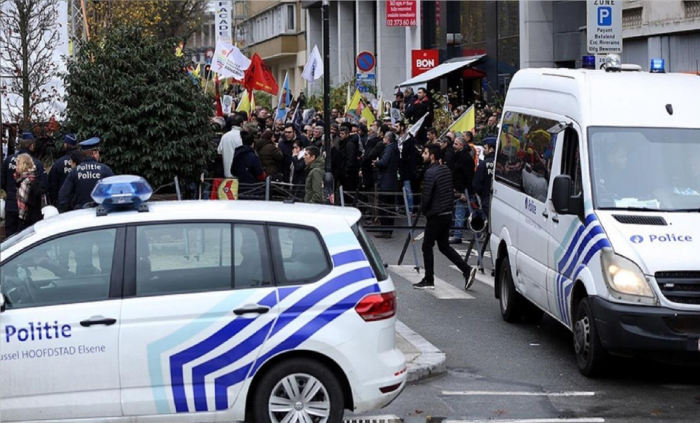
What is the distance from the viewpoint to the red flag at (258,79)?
95.9 feet

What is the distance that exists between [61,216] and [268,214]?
1406mm

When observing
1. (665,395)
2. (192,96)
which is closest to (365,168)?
(192,96)

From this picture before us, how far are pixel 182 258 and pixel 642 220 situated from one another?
13.2 ft

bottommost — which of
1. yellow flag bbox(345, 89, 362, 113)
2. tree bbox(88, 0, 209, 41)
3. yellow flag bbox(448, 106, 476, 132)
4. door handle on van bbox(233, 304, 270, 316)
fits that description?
door handle on van bbox(233, 304, 270, 316)

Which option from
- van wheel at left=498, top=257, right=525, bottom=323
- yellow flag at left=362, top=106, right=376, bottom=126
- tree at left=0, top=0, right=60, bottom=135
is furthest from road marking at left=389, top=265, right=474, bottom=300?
tree at left=0, top=0, right=60, bottom=135

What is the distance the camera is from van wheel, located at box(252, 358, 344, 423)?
748 centimetres

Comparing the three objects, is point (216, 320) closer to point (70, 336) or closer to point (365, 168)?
point (70, 336)

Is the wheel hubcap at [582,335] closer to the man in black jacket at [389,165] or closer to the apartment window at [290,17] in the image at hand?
the man in black jacket at [389,165]

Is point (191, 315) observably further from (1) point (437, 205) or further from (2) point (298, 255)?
(1) point (437, 205)

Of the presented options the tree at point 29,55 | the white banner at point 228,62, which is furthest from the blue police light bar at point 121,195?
the white banner at point 228,62

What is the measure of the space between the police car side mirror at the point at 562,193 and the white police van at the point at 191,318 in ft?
9.07

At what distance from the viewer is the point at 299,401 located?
7.53 metres

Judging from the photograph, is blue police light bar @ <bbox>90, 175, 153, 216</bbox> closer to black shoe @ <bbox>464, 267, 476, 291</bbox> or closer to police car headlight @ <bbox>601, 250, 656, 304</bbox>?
police car headlight @ <bbox>601, 250, 656, 304</bbox>

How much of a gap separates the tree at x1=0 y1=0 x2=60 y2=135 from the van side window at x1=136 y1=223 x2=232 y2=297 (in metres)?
17.6
